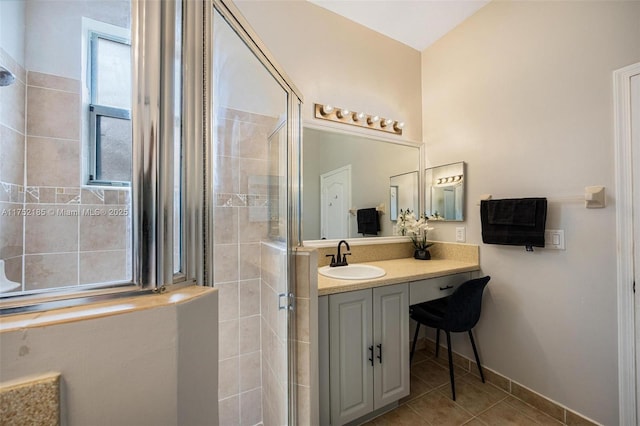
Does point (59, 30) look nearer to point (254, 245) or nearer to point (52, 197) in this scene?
point (52, 197)

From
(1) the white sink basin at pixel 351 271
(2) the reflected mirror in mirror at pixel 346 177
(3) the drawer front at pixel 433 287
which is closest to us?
(3) the drawer front at pixel 433 287

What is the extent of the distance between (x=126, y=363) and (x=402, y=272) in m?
1.50

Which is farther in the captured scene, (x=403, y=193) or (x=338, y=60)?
(x=403, y=193)

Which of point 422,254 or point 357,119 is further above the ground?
point 357,119

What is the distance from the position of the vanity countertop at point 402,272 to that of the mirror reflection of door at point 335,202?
388 millimetres

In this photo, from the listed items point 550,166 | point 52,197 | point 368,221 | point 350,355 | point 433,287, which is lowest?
point 350,355

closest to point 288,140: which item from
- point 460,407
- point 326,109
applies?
point 326,109

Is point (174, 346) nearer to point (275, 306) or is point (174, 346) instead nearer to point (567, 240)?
point (275, 306)

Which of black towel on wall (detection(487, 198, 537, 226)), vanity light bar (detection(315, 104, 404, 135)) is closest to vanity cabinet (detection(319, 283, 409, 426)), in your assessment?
black towel on wall (detection(487, 198, 537, 226))

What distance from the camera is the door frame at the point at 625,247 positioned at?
1.19m

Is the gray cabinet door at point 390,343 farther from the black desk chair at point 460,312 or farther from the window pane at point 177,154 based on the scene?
the window pane at point 177,154

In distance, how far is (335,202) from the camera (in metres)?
1.90

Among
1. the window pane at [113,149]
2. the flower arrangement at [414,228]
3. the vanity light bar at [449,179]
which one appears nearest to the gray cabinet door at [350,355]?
the flower arrangement at [414,228]

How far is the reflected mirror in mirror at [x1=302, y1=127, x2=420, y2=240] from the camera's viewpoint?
180 cm
